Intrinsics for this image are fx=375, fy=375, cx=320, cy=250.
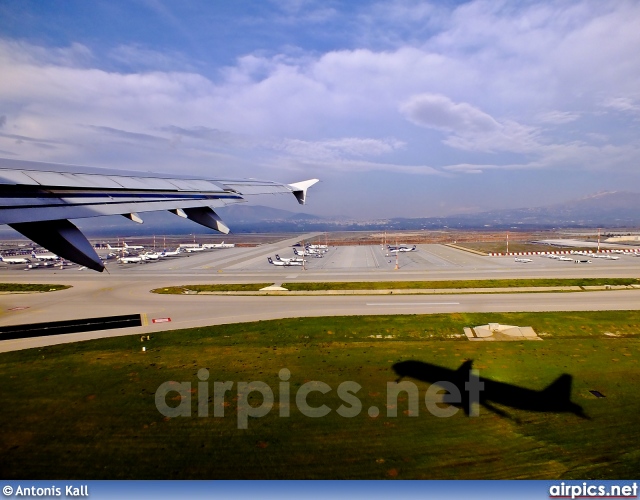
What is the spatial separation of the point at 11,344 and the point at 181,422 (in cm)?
1931

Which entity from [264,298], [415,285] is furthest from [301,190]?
[415,285]

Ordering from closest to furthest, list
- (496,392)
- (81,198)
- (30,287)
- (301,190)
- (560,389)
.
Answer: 1. (81,198)
2. (301,190)
3. (496,392)
4. (560,389)
5. (30,287)

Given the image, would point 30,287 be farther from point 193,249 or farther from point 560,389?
point 560,389

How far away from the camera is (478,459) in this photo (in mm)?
13211

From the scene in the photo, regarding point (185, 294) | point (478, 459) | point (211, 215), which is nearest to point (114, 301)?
point (185, 294)

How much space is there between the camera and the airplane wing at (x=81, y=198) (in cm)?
616

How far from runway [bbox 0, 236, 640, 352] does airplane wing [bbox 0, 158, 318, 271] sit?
22981 mm

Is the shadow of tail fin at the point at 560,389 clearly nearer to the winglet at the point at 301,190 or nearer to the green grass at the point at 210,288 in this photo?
the winglet at the point at 301,190

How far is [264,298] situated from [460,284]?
23444 mm

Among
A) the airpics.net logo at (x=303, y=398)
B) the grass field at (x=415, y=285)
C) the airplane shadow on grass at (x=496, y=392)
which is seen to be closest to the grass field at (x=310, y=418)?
the airpics.net logo at (x=303, y=398)

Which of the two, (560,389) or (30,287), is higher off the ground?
(30,287)

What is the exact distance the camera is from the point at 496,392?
1848 centimetres

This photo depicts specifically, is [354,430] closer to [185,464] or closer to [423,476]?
[423,476]

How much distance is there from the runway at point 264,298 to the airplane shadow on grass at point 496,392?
12.7 m
